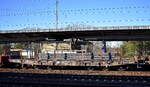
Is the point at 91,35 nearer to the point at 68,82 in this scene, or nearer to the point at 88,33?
the point at 88,33

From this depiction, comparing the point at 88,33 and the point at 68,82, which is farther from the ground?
the point at 88,33

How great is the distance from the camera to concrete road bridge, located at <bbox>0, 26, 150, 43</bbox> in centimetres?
3319

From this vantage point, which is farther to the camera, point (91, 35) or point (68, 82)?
point (91, 35)

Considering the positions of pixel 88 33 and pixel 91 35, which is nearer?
pixel 88 33

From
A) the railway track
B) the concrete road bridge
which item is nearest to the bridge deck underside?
the concrete road bridge

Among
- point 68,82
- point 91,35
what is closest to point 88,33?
point 91,35

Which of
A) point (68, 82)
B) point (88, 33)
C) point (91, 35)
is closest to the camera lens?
point (68, 82)

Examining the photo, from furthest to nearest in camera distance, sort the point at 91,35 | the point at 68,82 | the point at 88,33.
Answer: the point at 91,35 < the point at 88,33 < the point at 68,82

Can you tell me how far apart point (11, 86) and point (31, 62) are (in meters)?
25.1

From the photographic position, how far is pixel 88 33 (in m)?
36.3

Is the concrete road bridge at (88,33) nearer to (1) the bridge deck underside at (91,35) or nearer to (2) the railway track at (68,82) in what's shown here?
(1) the bridge deck underside at (91,35)

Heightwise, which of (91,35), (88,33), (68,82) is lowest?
(68,82)

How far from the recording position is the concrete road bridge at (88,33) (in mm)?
33188

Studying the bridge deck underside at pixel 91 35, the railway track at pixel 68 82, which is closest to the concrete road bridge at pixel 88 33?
the bridge deck underside at pixel 91 35
